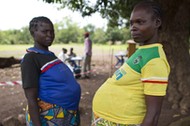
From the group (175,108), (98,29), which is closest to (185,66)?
(175,108)

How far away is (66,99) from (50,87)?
15 centimetres

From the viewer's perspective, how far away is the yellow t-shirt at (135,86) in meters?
1.56

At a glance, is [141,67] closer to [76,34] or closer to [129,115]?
[129,115]

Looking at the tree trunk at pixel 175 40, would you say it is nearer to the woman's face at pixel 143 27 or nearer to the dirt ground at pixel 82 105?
the dirt ground at pixel 82 105

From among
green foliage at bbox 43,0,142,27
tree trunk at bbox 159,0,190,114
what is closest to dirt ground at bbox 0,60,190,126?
tree trunk at bbox 159,0,190,114

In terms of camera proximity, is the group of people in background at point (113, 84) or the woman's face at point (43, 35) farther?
the woman's face at point (43, 35)

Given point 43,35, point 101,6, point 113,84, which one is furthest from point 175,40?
point 113,84

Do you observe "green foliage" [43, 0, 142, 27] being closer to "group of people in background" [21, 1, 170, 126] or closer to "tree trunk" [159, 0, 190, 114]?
"tree trunk" [159, 0, 190, 114]

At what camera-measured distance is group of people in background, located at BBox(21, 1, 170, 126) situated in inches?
62.2

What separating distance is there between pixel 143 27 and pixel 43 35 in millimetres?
787

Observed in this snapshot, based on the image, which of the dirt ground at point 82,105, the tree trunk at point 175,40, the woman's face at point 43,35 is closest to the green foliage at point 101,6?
the tree trunk at point 175,40

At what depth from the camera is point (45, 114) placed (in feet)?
6.73

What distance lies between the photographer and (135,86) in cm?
167

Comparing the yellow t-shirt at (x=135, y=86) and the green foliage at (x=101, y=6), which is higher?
the green foliage at (x=101, y=6)
